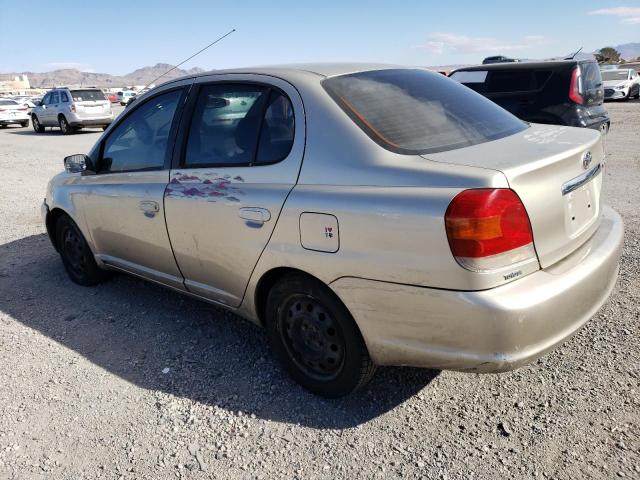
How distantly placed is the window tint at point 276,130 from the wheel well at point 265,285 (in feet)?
1.94

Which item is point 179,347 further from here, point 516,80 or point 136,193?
point 516,80

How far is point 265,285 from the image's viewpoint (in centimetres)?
296

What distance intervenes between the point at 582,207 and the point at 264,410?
1.95 meters

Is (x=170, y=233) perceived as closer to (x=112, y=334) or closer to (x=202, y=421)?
(x=112, y=334)

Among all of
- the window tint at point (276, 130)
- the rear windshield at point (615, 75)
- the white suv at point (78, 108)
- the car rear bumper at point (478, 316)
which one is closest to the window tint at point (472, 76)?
the window tint at point (276, 130)

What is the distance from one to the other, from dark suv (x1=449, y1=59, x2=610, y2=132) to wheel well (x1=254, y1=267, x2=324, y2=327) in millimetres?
6666

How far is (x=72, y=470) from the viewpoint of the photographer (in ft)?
8.05

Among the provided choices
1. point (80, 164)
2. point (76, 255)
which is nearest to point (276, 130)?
point (80, 164)

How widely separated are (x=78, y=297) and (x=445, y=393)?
3.17m

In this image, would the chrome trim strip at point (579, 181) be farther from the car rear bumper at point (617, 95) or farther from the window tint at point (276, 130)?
the car rear bumper at point (617, 95)

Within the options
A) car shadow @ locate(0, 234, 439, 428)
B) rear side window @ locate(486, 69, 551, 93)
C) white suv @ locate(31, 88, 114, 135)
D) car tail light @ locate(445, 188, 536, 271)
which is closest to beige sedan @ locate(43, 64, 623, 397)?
car tail light @ locate(445, 188, 536, 271)

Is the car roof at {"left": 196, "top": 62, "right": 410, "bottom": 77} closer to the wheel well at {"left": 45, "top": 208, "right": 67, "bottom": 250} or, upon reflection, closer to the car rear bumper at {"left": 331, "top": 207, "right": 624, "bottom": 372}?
the car rear bumper at {"left": 331, "top": 207, "right": 624, "bottom": 372}

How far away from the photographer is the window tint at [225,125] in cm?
298

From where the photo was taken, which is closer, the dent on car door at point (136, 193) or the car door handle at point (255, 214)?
the car door handle at point (255, 214)
